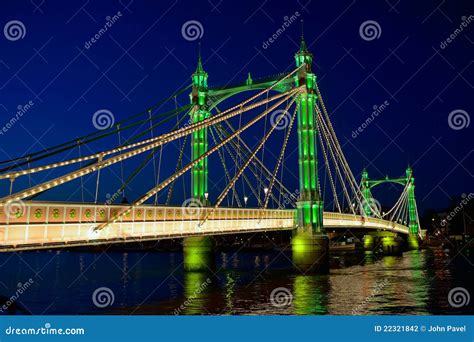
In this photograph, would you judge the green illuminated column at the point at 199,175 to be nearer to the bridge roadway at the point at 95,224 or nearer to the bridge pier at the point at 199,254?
the bridge pier at the point at 199,254

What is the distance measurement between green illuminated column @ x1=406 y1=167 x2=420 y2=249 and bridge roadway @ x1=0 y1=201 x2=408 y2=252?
6232 centimetres

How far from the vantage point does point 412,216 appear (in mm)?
91312

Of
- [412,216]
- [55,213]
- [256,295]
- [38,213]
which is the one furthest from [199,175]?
[412,216]

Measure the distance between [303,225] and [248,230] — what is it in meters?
4.90

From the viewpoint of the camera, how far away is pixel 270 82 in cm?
3512

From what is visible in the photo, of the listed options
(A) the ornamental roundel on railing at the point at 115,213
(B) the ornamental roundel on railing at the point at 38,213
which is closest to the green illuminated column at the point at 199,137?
(A) the ornamental roundel on railing at the point at 115,213

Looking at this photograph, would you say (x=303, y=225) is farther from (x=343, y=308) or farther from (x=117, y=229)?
(x=117, y=229)

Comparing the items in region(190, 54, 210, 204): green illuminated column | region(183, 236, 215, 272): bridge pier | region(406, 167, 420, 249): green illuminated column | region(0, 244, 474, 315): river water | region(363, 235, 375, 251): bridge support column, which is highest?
region(406, 167, 420, 249): green illuminated column

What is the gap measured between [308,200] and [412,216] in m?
64.6

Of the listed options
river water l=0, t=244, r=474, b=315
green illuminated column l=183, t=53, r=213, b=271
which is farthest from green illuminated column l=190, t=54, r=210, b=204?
river water l=0, t=244, r=474, b=315

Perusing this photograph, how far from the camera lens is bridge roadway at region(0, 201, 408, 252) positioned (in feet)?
47.6

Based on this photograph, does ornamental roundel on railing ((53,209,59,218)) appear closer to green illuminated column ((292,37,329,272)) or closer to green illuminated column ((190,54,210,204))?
green illuminated column ((190,54,210,204))

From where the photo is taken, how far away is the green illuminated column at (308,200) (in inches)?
1253

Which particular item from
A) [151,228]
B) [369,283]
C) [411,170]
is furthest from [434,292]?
[411,170]
